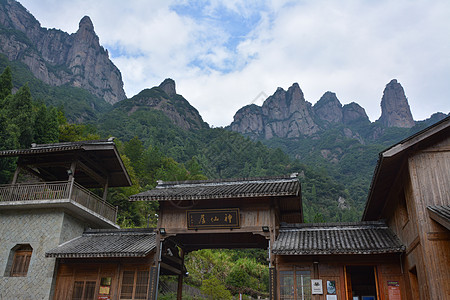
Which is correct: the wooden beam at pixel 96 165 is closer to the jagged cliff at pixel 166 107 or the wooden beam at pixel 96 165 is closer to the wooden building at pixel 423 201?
the wooden building at pixel 423 201

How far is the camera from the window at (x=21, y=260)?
17312 mm

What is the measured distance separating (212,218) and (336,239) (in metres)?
4.98

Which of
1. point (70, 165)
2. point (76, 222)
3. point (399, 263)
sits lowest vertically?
point (399, 263)

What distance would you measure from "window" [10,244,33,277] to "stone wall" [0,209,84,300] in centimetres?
29

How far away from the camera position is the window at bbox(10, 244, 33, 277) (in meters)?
17.3

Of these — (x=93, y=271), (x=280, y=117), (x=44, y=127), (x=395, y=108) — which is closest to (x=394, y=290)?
(x=93, y=271)

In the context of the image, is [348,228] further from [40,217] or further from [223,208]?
[40,217]

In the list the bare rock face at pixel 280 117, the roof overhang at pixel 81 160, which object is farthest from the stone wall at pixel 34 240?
the bare rock face at pixel 280 117

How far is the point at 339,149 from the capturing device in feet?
361

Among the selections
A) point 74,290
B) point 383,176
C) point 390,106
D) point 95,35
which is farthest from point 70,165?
point 390,106

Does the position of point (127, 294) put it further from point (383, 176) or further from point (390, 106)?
point (390, 106)

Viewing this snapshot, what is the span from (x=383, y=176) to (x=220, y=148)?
72837 mm

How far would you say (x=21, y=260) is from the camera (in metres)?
17.5

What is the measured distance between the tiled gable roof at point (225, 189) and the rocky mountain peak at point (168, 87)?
10342 centimetres
